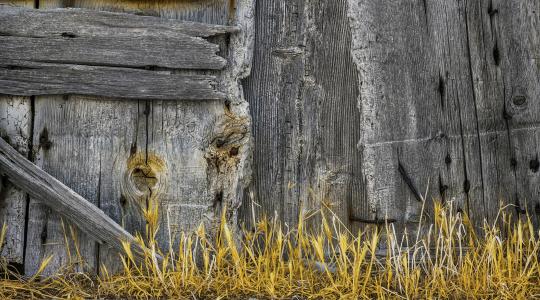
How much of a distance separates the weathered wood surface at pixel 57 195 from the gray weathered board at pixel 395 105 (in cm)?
74

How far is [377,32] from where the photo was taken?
11.6ft

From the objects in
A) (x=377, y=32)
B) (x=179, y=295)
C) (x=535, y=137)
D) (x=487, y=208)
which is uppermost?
(x=377, y=32)

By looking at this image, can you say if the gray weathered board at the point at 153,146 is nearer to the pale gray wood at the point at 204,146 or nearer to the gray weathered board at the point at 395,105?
the pale gray wood at the point at 204,146

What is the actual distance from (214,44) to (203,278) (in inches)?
45.9

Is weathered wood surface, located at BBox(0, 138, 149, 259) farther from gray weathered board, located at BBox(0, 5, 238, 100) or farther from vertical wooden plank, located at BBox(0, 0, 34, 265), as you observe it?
gray weathered board, located at BBox(0, 5, 238, 100)

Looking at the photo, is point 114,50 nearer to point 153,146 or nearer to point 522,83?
point 153,146

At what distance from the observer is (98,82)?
342cm

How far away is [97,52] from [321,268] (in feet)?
5.13

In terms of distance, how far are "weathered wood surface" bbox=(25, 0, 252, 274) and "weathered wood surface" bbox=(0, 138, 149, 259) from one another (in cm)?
10

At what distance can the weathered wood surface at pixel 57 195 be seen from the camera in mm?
3387

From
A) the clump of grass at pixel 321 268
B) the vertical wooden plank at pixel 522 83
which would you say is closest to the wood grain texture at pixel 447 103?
the vertical wooden plank at pixel 522 83

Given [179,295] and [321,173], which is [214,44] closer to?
[321,173]

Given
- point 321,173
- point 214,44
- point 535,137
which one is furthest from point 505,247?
point 214,44

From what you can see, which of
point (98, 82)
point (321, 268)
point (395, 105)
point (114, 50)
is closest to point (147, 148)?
point (98, 82)
